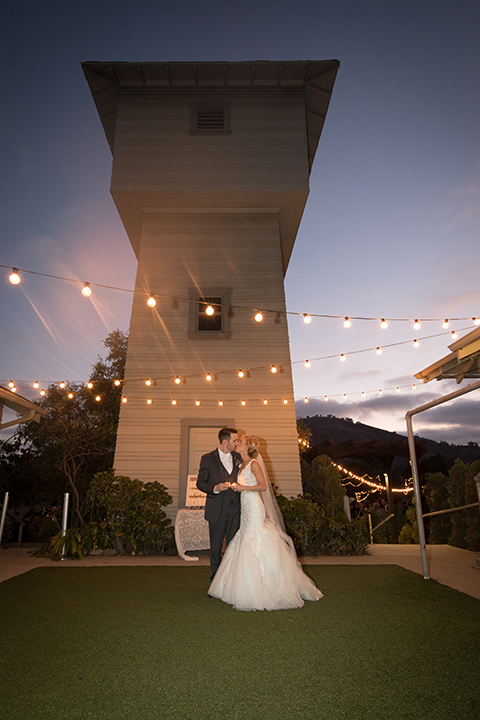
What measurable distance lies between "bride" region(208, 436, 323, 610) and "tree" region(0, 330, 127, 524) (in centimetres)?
1008

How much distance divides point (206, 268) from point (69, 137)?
21.3 ft

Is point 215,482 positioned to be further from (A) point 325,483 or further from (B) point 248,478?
(A) point 325,483

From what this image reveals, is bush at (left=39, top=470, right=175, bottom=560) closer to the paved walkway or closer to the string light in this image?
the paved walkway

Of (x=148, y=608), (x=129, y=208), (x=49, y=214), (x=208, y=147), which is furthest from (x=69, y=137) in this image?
(x=148, y=608)

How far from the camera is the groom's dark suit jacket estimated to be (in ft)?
15.6

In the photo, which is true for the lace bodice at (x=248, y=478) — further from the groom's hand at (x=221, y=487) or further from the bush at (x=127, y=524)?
the bush at (x=127, y=524)

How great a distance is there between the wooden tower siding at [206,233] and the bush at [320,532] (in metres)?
1.24

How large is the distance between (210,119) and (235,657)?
11718mm

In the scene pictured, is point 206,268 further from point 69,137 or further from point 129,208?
point 69,137

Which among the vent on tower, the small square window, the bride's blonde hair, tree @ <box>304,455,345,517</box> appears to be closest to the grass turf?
the bride's blonde hair

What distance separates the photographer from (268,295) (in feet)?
33.5

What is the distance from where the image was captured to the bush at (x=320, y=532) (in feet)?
24.6

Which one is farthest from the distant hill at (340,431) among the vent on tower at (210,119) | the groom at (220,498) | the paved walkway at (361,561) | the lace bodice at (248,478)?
the lace bodice at (248,478)

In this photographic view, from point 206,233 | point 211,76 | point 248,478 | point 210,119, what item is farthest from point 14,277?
point 211,76
